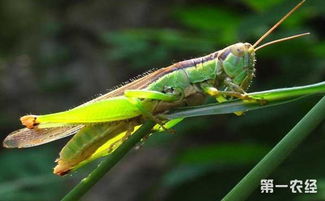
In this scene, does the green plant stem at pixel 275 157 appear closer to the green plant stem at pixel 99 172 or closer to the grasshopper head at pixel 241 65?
the green plant stem at pixel 99 172

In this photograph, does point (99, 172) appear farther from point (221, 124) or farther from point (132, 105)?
point (221, 124)

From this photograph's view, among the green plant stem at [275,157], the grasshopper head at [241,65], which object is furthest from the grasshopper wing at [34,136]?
the green plant stem at [275,157]

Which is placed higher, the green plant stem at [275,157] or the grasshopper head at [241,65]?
the grasshopper head at [241,65]

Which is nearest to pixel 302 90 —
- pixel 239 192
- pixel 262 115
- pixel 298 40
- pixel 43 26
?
pixel 239 192

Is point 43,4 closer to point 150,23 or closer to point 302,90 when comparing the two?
point 150,23

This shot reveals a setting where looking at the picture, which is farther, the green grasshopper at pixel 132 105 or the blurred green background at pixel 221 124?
the blurred green background at pixel 221 124

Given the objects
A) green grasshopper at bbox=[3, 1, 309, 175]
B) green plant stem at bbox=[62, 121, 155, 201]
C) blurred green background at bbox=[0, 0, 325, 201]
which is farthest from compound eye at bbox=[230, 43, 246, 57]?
green plant stem at bbox=[62, 121, 155, 201]

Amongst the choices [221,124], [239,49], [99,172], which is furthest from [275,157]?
[221,124]
